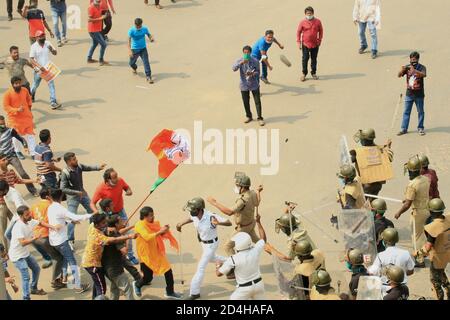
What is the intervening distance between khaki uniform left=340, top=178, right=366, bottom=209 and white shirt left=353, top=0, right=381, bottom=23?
301 inches

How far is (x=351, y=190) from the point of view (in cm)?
1190

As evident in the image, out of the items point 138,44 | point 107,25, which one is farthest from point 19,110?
point 107,25

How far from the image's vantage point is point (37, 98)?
18000mm

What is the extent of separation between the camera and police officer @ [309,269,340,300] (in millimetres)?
9148

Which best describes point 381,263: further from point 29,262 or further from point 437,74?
point 437,74

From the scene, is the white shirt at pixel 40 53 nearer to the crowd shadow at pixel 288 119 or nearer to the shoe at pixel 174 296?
the crowd shadow at pixel 288 119

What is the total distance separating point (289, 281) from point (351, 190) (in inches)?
92.1

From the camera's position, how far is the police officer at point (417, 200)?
11.9 meters

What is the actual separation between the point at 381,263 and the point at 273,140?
5.86 m

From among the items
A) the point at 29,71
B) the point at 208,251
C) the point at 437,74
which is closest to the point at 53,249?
the point at 208,251

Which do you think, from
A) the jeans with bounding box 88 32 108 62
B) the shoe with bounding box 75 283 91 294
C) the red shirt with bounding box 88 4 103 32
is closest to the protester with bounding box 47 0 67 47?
the red shirt with bounding box 88 4 103 32

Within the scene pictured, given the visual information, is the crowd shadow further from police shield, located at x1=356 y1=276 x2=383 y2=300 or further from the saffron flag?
A: police shield, located at x1=356 y1=276 x2=383 y2=300

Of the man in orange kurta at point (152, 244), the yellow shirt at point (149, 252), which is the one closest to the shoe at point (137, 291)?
the man in orange kurta at point (152, 244)

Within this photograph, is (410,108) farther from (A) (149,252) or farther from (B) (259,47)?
(A) (149,252)
